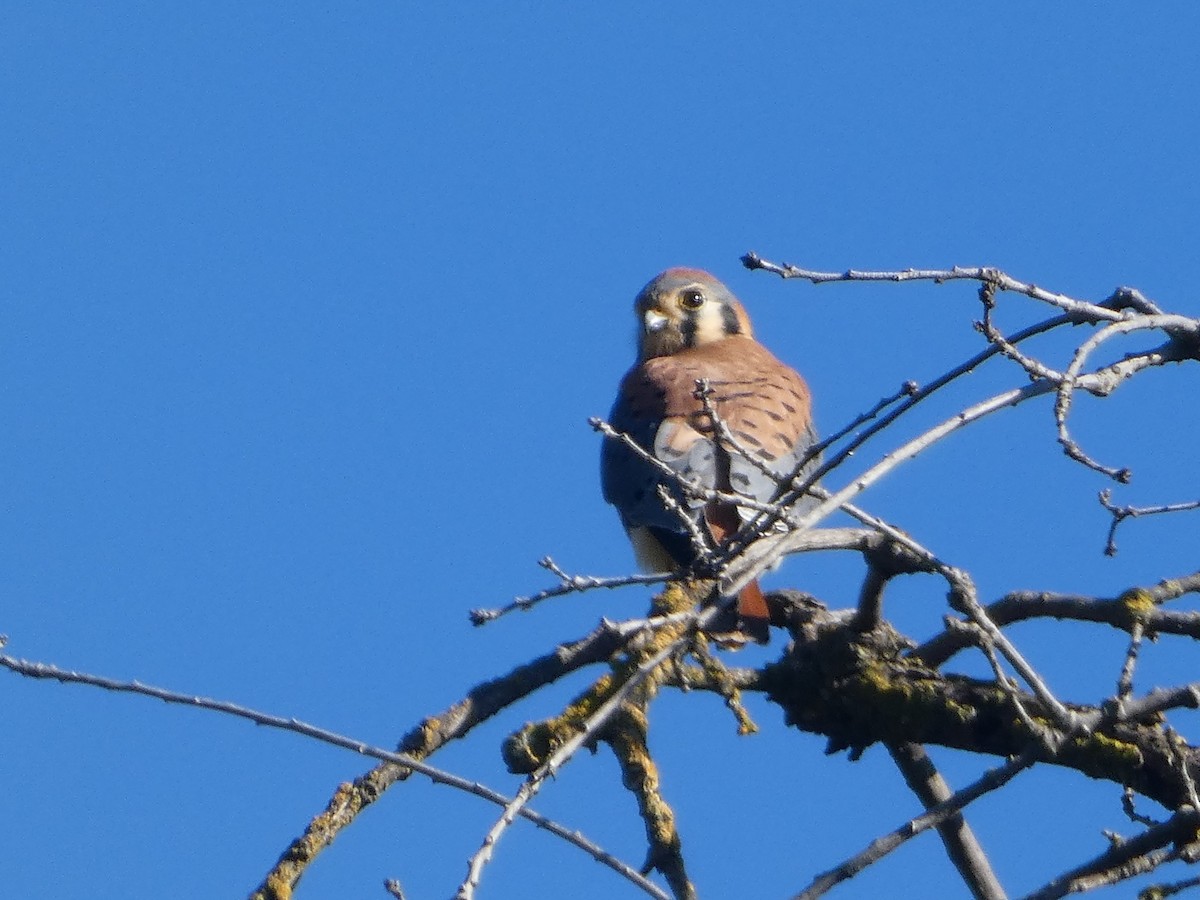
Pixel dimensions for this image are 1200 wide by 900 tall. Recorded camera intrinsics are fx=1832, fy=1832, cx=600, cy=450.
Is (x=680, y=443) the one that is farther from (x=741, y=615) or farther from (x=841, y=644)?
(x=841, y=644)

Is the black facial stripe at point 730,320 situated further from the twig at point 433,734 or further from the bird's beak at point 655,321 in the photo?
the twig at point 433,734

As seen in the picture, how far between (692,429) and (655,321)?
132cm

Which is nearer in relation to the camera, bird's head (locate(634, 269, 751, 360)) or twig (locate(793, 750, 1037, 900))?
twig (locate(793, 750, 1037, 900))

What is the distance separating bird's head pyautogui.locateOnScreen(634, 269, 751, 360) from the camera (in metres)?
6.35

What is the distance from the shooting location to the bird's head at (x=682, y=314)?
250 inches

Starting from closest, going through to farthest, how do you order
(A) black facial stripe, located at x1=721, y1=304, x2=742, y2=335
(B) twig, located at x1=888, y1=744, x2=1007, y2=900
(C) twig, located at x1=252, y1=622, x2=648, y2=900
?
(C) twig, located at x1=252, y1=622, x2=648, y2=900 → (B) twig, located at x1=888, y1=744, x2=1007, y2=900 → (A) black facial stripe, located at x1=721, y1=304, x2=742, y2=335

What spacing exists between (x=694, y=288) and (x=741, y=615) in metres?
2.77

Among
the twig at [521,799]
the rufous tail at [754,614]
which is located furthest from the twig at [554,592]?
the rufous tail at [754,614]

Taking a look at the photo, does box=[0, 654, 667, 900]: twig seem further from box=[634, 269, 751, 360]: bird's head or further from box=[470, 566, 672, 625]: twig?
box=[634, 269, 751, 360]: bird's head

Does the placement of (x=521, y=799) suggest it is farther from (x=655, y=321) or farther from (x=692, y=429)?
(x=655, y=321)

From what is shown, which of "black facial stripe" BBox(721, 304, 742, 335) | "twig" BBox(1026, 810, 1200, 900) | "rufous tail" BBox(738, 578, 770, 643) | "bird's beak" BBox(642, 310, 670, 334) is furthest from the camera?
"black facial stripe" BBox(721, 304, 742, 335)

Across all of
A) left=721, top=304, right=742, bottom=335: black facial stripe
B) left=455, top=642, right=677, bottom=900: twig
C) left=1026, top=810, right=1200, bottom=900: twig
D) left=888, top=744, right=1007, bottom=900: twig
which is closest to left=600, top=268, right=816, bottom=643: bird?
left=721, top=304, right=742, bottom=335: black facial stripe

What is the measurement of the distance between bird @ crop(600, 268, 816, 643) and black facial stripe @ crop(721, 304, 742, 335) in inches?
4.3

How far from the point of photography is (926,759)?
11.3 feet
